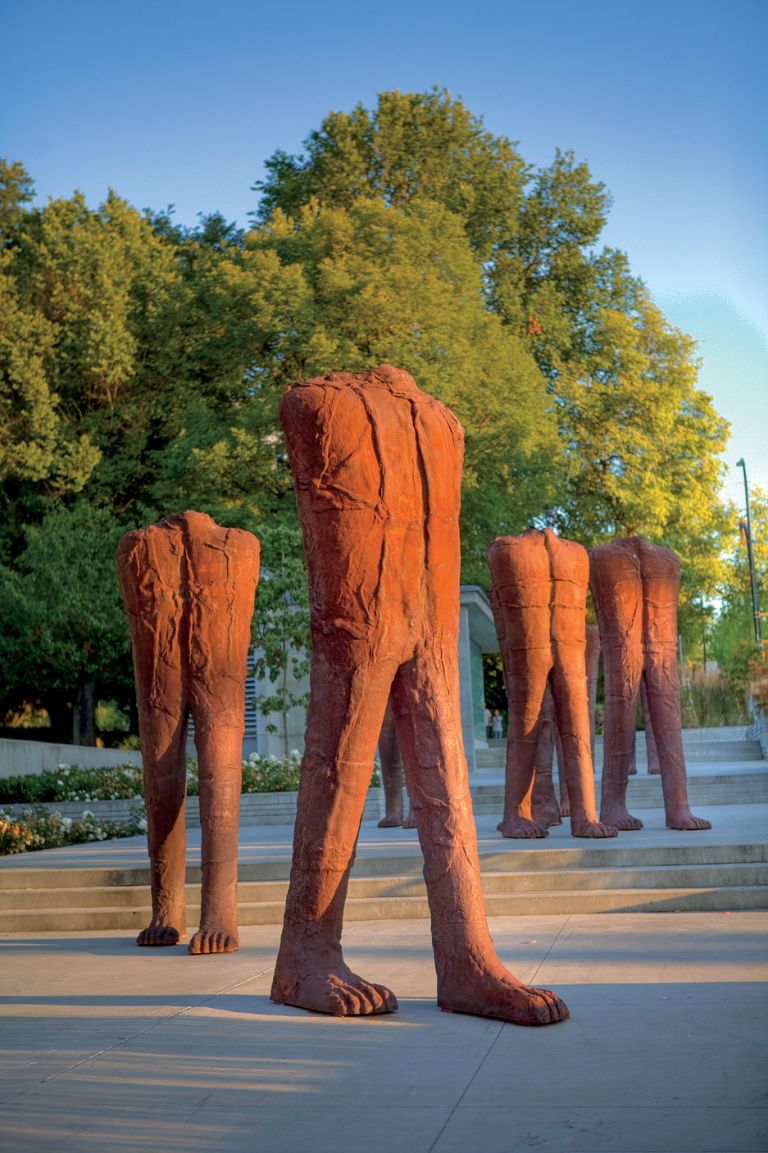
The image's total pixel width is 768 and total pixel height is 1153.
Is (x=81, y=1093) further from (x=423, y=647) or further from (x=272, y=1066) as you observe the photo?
(x=423, y=647)

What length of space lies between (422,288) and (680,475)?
11.6 meters

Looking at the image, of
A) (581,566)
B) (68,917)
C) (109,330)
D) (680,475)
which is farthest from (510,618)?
(680,475)

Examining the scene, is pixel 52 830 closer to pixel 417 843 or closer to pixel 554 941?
pixel 417 843

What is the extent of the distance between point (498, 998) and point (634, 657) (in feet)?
21.1

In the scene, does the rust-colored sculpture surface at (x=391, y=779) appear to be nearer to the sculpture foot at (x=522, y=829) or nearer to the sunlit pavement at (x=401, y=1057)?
the sculpture foot at (x=522, y=829)

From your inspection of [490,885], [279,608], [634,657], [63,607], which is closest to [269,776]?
[279,608]

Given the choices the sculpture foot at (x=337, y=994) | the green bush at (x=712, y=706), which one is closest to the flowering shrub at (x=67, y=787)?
the green bush at (x=712, y=706)

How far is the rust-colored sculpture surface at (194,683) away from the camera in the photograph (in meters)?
7.40

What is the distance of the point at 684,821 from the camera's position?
10914 mm

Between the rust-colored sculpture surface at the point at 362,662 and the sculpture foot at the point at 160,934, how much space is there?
7.38 ft

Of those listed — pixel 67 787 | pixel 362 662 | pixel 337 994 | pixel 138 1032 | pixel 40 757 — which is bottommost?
pixel 138 1032

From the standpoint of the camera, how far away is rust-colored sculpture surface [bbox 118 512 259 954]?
24.3 ft

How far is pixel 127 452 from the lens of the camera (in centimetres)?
3164

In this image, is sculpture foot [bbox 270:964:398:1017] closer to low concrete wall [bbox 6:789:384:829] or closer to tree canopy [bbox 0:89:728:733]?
low concrete wall [bbox 6:789:384:829]
